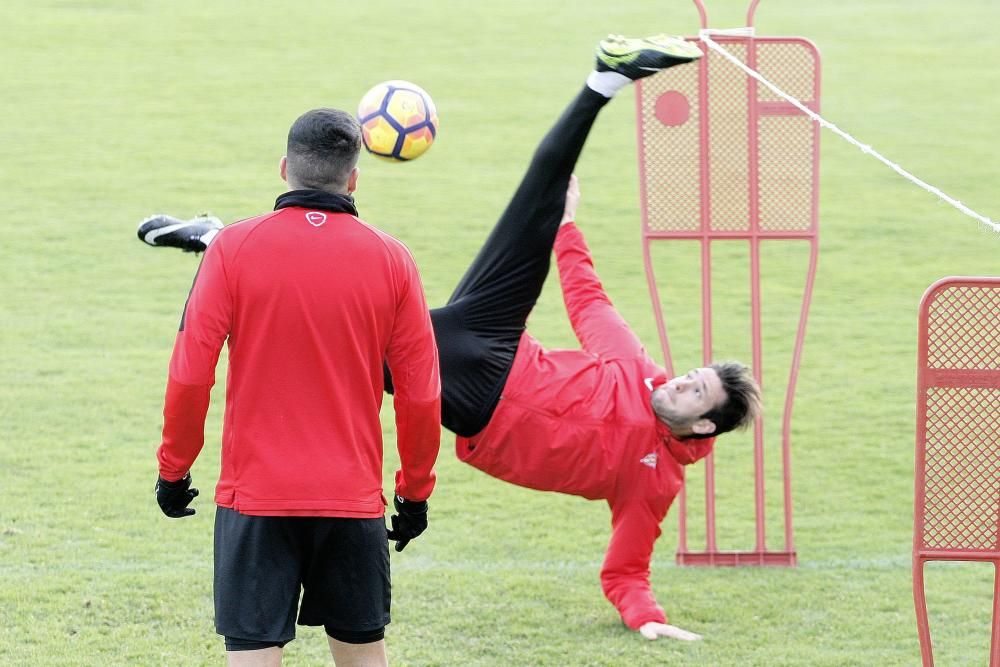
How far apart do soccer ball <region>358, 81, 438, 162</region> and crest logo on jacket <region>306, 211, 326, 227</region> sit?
2415 mm

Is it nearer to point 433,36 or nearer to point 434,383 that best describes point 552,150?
point 434,383

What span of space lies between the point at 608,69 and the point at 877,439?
4.60 meters

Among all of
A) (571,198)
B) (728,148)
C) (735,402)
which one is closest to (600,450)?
(735,402)

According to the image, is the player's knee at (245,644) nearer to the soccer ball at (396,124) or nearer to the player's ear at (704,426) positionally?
the player's ear at (704,426)

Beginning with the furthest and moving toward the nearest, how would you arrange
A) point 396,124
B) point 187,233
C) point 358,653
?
point 396,124
point 187,233
point 358,653

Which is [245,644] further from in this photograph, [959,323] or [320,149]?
[959,323]

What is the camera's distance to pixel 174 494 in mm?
3871

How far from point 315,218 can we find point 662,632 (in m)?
2.63

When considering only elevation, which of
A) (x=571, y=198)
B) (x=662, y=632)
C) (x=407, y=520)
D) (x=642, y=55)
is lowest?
(x=662, y=632)

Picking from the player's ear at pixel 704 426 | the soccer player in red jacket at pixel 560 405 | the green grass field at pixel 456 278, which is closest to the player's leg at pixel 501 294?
the soccer player in red jacket at pixel 560 405

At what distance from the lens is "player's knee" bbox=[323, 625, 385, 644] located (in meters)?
3.87

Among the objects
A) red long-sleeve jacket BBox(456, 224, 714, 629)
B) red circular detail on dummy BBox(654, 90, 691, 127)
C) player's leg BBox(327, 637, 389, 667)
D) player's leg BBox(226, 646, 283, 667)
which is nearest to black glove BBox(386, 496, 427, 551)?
player's leg BBox(327, 637, 389, 667)

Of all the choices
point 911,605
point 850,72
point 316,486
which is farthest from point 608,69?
point 850,72

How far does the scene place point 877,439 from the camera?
8.76 m
